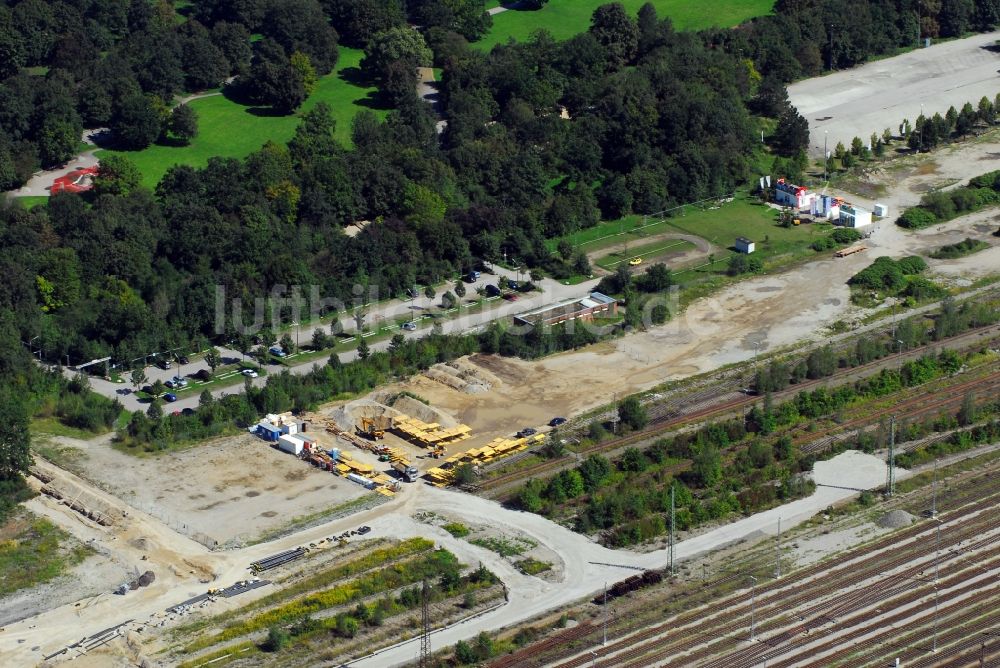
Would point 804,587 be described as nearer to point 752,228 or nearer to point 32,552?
→ point 32,552

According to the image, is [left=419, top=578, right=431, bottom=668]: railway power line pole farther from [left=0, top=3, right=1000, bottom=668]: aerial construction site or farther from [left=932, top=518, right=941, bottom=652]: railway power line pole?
[left=932, top=518, right=941, bottom=652]: railway power line pole

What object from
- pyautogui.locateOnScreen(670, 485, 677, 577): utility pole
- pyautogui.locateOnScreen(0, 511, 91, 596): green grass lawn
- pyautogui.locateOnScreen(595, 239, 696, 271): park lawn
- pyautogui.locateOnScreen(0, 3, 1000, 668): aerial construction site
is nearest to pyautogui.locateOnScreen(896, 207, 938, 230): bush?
pyautogui.locateOnScreen(0, 3, 1000, 668): aerial construction site

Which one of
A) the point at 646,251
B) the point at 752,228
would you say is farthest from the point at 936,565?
the point at 752,228

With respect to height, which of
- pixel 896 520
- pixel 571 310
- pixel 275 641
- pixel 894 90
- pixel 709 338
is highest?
pixel 894 90

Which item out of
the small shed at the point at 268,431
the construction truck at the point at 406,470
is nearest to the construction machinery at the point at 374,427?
the construction truck at the point at 406,470

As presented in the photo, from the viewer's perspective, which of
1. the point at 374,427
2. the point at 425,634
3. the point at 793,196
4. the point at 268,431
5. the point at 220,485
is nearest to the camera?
the point at 425,634

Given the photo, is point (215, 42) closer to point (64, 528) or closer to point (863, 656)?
point (64, 528)
